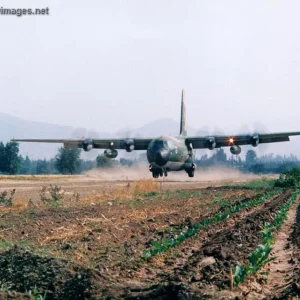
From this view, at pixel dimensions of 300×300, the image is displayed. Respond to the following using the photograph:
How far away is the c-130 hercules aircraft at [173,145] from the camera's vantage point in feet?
154

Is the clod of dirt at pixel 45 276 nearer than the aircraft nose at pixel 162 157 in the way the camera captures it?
Yes

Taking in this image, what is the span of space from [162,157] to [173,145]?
6.82 feet

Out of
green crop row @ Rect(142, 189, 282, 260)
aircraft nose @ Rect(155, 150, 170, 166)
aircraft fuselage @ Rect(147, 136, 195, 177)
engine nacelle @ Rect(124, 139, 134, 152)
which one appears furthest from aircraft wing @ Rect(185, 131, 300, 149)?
green crop row @ Rect(142, 189, 282, 260)

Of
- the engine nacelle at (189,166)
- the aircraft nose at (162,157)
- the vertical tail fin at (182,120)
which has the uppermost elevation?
the vertical tail fin at (182,120)

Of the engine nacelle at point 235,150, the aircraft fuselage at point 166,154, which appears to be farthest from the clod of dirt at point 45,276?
the engine nacelle at point 235,150

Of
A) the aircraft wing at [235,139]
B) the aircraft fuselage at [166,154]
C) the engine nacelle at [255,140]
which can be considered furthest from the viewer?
the engine nacelle at [255,140]

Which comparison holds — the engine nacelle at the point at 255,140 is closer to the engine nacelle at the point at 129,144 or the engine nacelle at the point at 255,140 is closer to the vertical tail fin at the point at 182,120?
the vertical tail fin at the point at 182,120

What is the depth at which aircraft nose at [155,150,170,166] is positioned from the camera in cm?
4612

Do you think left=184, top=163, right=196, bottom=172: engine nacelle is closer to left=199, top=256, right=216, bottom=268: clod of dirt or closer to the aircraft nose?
the aircraft nose

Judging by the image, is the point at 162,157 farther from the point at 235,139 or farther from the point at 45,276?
the point at 45,276

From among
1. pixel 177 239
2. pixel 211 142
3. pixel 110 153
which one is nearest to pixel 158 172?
pixel 110 153

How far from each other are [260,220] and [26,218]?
8.56 meters

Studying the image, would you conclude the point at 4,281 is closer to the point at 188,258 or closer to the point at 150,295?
the point at 150,295

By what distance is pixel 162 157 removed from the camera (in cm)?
4619
